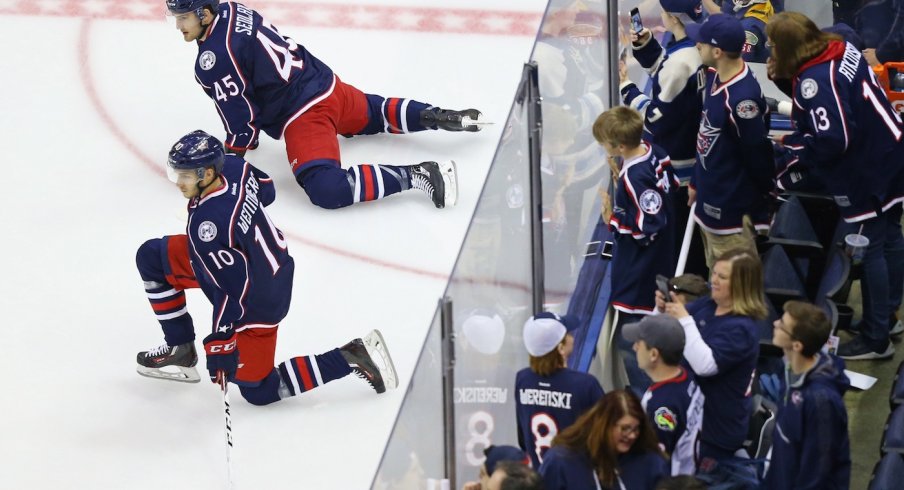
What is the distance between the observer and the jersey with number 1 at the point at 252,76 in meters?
5.29

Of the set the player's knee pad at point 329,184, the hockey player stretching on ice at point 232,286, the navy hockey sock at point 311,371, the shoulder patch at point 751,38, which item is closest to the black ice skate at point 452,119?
the player's knee pad at point 329,184

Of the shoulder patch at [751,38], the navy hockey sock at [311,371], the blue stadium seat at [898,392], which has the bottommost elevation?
the navy hockey sock at [311,371]

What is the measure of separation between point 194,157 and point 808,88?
1.81 metres

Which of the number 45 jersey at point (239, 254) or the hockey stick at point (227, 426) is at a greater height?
the number 45 jersey at point (239, 254)

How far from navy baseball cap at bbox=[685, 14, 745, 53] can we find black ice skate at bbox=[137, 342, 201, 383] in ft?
6.09

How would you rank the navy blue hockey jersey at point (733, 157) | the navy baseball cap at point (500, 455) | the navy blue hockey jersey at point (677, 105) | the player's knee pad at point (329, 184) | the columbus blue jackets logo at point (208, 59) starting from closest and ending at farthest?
1. the navy baseball cap at point (500, 455)
2. the navy blue hockey jersey at point (733, 157)
3. the navy blue hockey jersey at point (677, 105)
4. the columbus blue jackets logo at point (208, 59)
5. the player's knee pad at point (329, 184)

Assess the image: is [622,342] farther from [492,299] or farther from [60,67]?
[60,67]

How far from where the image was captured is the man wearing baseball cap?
3432 millimetres

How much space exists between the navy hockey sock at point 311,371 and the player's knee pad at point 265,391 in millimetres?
28

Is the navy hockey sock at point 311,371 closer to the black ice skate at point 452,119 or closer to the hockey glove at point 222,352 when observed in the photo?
the hockey glove at point 222,352

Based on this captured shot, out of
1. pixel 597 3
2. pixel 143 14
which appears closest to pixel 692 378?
pixel 597 3

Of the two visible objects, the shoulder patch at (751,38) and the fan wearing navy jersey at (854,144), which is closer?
the fan wearing navy jersey at (854,144)

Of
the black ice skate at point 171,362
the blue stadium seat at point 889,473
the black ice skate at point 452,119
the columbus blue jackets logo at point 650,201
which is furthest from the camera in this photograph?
the black ice skate at point 452,119

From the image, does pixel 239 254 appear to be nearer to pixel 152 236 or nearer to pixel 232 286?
pixel 232 286
